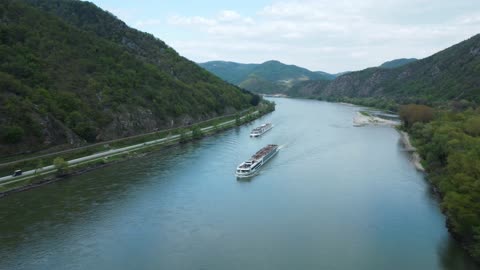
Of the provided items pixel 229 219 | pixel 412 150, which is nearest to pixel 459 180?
pixel 229 219

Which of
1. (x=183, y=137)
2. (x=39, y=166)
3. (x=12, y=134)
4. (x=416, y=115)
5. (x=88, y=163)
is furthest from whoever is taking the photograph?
(x=416, y=115)

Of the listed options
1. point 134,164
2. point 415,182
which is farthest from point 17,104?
point 415,182

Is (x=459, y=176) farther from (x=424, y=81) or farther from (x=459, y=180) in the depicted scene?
(x=424, y=81)

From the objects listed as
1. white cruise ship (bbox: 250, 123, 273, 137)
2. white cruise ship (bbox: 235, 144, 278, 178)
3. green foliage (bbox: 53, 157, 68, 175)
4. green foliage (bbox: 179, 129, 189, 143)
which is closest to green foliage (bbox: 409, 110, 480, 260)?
white cruise ship (bbox: 235, 144, 278, 178)

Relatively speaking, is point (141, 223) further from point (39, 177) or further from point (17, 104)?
point (17, 104)

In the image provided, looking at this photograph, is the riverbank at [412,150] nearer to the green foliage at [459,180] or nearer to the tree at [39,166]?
the green foliage at [459,180]

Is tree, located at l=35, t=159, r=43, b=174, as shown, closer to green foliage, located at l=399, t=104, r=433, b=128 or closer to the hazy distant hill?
green foliage, located at l=399, t=104, r=433, b=128
